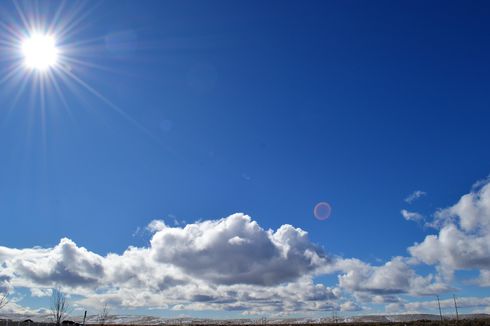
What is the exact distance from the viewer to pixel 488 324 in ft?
305

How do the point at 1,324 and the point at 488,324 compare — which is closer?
the point at 1,324

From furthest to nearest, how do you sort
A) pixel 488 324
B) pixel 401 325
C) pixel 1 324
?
1. pixel 401 325
2. pixel 488 324
3. pixel 1 324

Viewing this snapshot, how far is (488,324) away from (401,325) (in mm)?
20518

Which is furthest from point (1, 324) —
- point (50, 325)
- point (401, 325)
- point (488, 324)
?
point (488, 324)

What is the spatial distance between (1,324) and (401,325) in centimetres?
8826

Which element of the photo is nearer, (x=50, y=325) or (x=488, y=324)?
(x=50, y=325)

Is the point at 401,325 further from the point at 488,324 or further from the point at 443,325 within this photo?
the point at 488,324

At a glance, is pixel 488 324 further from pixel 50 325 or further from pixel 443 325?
pixel 50 325

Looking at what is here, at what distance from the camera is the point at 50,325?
77.9 m

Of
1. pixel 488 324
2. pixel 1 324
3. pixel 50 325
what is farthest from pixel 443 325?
pixel 1 324

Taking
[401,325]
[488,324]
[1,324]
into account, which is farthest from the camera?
[401,325]

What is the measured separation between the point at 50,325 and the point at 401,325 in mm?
80405

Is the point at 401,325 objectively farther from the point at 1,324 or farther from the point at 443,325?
the point at 1,324

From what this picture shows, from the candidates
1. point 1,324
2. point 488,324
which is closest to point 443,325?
point 488,324
